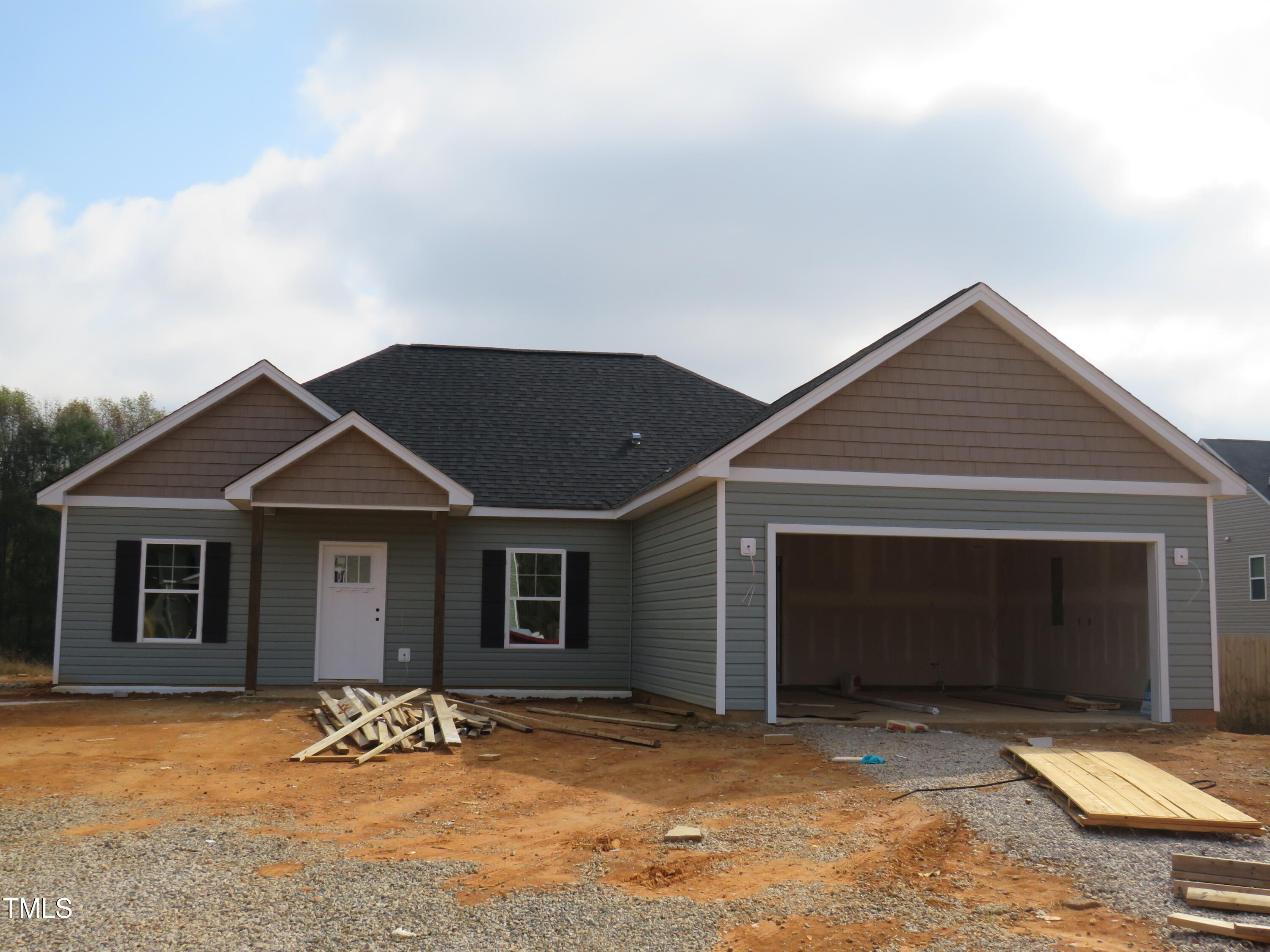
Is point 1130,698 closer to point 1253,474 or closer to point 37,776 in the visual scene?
point 37,776

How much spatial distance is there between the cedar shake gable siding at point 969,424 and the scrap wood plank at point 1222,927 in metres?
7.72

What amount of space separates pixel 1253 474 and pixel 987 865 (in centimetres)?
2642

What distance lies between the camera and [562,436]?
59.8 ft

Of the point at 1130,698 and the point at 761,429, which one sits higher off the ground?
the point at 761,429

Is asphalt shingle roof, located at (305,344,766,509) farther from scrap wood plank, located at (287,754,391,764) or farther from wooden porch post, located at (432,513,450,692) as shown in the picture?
scrap wood plank, located at (287,754,391,764)

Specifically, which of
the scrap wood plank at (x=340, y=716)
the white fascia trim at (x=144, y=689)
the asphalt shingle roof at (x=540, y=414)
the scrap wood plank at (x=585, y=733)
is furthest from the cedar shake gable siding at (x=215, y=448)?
the scrap wood plank at (x=585, y=733)

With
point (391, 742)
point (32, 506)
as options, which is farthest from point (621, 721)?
point (32, 506)

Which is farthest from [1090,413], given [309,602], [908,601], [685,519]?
[309,602]

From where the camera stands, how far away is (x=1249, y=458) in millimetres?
29297

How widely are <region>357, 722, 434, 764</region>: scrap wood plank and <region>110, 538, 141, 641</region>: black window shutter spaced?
6346 millimetres

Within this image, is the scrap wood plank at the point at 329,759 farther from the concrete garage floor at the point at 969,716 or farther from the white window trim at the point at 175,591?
the white window trim at the point at 175,591

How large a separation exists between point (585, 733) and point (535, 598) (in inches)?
190

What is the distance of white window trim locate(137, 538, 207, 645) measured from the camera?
1556 cm

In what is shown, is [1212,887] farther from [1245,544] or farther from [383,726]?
[1245,544]
